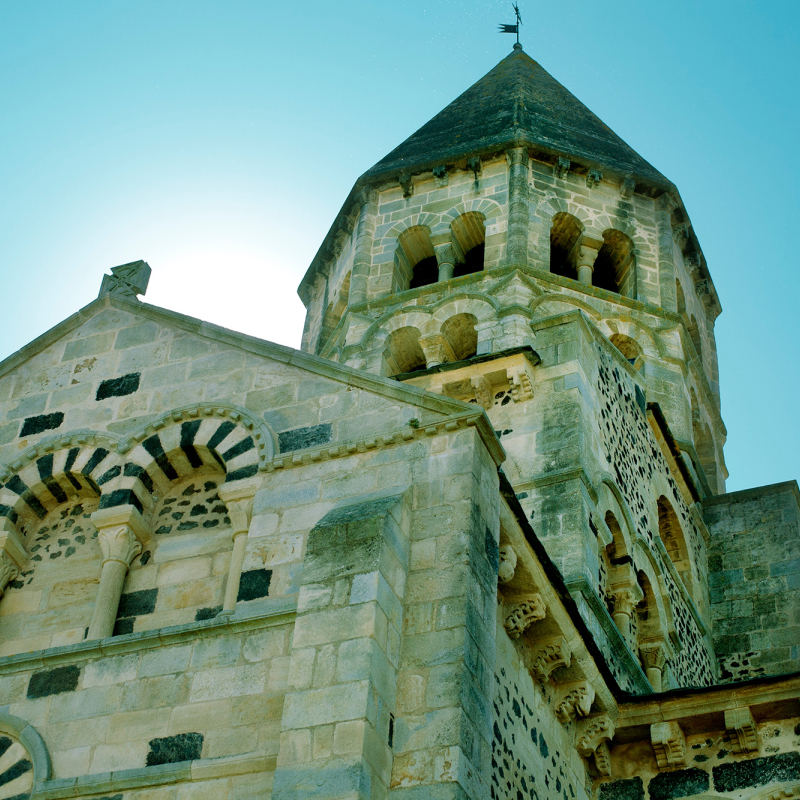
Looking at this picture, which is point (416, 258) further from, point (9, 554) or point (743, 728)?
point (9, 554)

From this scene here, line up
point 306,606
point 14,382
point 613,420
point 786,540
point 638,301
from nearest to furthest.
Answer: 1. point 306,606
2. point 14,382
3. point 613,420
4. point 786,540
5. point 638,301

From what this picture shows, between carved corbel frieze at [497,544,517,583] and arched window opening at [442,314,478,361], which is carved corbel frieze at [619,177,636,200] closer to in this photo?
arched window opening at [442,314,478,361]

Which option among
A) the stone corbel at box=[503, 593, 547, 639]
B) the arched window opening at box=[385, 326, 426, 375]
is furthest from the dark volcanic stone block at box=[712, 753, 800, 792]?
the arched window opening at box=[385, 326, 426, 375]

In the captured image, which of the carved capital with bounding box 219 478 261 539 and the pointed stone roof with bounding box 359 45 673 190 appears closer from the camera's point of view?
the carved capital with bounding box 219 478 261 539

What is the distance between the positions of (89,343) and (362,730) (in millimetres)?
6006

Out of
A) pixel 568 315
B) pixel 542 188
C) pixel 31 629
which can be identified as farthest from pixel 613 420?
pixel 31 629

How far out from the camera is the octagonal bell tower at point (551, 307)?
18.1 meters

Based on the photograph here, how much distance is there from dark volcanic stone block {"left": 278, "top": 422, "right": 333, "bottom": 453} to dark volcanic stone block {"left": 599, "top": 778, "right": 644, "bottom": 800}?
15.0ft

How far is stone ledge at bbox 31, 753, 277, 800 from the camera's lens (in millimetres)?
9578

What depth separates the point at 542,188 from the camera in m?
26.0

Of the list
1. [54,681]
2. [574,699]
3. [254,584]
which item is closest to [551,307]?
[574,699]

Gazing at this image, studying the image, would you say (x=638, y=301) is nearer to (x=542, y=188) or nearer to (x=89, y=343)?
(x=542, y=188)

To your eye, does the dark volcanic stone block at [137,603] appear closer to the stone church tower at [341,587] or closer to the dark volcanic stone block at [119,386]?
the stone church tower at [341,587]

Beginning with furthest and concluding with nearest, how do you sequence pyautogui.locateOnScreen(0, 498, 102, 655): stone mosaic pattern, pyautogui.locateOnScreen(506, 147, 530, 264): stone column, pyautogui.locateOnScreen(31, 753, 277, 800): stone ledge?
pyautogui.locateOnScreen(506, 147, 530, 264): stone column < pyautogui.locateOnScreen(0, 498, 102, 655): stone mosaic pattern < pyautogui.locateOnScreen(31, 753, 277, 800): stone ledge
